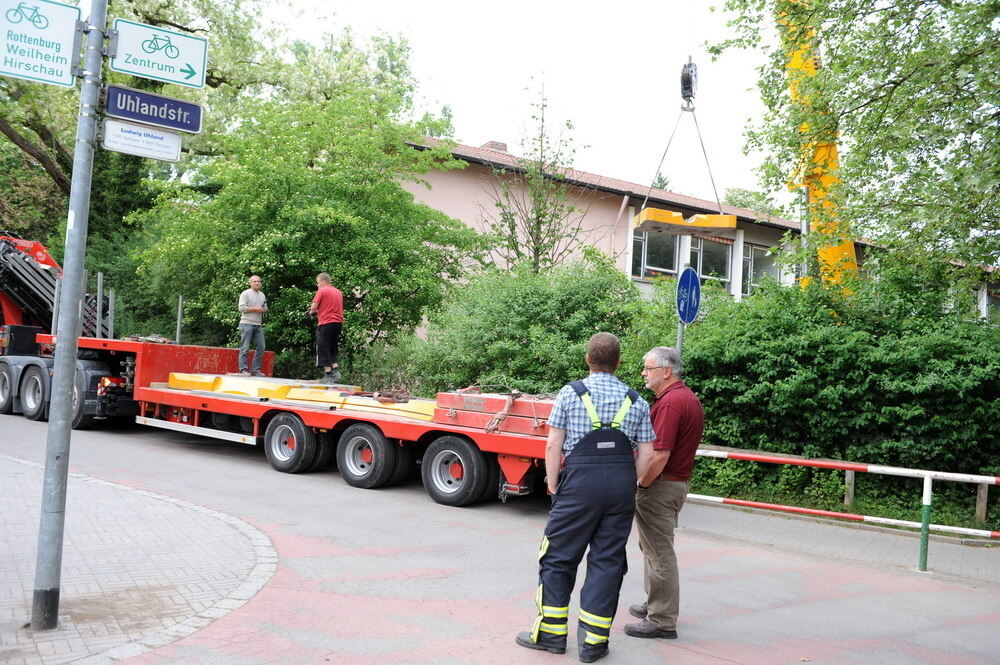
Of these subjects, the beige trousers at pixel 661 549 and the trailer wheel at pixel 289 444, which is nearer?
the beige trousers at pixel 661 549

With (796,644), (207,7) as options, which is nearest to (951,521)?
(796,644)

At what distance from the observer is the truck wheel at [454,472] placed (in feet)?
29.7

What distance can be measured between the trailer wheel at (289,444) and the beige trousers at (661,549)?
6.27m

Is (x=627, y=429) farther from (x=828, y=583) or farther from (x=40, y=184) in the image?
(x=40, y=184)

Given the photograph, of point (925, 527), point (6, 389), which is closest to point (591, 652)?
point (925, 527)

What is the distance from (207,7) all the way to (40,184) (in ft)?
33.9

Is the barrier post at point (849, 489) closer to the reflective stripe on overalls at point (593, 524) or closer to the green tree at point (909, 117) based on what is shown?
the green tree at point (909, 117)

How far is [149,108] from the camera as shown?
5.00 metres

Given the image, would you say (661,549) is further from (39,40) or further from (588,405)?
(39,40)

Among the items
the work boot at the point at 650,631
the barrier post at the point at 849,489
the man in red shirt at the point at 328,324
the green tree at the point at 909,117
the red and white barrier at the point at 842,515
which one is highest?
the green tree at the point at 909,117

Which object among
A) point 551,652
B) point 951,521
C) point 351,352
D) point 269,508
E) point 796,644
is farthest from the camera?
point 351,352

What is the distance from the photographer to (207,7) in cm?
2670

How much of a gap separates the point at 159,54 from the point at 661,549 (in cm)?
438

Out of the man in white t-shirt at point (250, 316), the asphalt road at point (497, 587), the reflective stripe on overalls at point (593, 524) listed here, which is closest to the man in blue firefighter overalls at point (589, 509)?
the reflective stripe on overalls at point (593, 524)
